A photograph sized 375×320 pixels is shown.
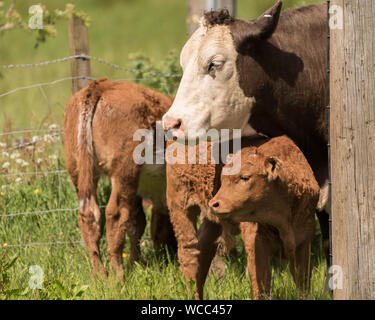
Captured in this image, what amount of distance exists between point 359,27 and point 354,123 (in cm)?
49

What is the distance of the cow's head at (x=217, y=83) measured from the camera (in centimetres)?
429

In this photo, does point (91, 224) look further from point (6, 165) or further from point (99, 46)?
point (99, 46)

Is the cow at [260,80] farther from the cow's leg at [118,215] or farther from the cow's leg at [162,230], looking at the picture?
the cow's leg at [162,230]

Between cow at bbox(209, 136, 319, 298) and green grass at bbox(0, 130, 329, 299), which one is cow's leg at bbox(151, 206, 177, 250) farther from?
cow at bbox(209, 136, 319, 298)

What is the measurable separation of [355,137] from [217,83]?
1052mm

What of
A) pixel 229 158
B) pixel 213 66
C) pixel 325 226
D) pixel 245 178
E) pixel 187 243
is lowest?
pixel 187 243

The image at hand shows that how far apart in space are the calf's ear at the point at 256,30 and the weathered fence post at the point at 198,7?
87.8 inches

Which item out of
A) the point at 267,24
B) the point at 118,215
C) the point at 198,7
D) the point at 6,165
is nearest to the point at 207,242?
the point at 118,215

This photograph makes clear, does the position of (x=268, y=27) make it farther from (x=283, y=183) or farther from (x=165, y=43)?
(x=165, y=43)

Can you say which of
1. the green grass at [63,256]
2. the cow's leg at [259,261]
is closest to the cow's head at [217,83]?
the cow's leg at [259,261]

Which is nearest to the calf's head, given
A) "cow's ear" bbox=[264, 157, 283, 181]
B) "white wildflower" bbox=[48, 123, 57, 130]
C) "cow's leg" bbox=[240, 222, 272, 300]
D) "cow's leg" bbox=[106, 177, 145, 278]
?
"cow's ear" bbox=[264, 157, 283, 181]

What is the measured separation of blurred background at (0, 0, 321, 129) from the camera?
7738 millimetres

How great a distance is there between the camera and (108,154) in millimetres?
5695
